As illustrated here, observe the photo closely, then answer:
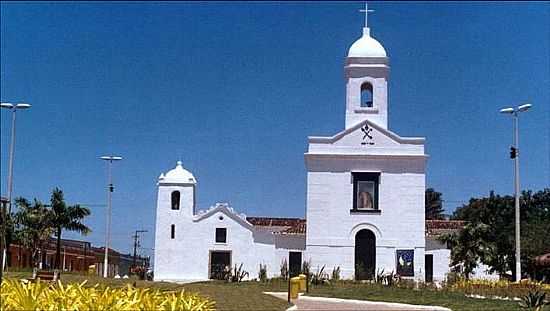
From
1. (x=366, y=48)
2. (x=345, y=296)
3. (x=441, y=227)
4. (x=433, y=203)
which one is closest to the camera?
(x=345, y=296)

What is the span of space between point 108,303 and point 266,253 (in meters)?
36.3

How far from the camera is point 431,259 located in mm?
47406

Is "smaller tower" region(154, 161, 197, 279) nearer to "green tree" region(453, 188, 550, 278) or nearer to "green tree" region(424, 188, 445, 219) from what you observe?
"green tree" region(453, 188, 550, 278)

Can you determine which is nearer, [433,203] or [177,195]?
[177,195]

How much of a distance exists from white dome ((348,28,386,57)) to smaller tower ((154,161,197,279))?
11.4 m

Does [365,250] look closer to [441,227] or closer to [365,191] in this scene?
[365,191]

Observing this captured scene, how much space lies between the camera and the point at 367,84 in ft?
159

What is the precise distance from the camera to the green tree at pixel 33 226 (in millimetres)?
47375

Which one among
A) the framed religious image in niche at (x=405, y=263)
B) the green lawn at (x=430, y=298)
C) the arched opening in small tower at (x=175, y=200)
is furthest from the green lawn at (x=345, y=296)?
the arched opening in small tower at (x=175, y=200)

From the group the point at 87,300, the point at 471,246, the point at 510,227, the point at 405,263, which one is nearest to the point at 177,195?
the point at 405,263

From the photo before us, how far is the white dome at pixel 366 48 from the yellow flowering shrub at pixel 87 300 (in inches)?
1464

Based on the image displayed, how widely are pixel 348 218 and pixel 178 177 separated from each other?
9.86m

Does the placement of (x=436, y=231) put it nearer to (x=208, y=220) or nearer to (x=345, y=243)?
(x=345, y=243)

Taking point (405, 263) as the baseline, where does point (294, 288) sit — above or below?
below
